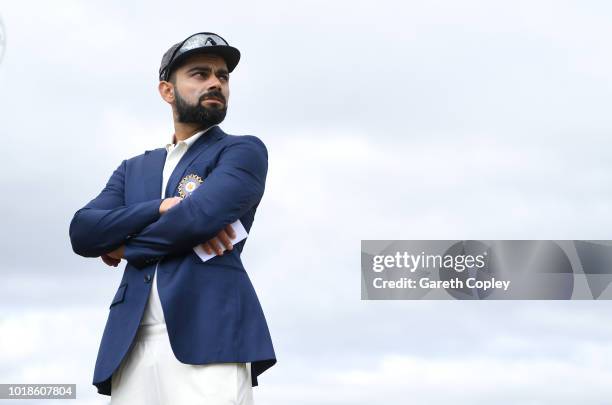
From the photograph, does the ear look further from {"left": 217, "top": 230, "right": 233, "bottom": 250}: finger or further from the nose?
{"left": 217, "top": 230, "right": 233, "bottom": 250}: finger

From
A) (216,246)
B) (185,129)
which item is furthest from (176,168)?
(216,246)

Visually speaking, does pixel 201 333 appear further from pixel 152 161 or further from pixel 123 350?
pixel 152 161

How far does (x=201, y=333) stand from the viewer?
484cm

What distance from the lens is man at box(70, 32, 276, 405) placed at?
4.85m

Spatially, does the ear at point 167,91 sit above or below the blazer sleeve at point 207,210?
above

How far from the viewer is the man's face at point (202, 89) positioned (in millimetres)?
5305

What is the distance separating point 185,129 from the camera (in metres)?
5.47

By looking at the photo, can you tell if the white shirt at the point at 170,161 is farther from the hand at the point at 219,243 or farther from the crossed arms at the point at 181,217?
the hand at the point at 219,243

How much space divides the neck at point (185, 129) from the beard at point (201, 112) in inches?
1.6

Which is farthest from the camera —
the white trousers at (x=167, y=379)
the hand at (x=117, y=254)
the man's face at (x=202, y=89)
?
the man's face at (x=202, y=89)

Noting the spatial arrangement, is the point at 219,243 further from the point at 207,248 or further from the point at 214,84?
the point at 214,84

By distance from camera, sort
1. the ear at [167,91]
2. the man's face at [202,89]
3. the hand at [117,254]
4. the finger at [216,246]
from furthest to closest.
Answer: the ear at [167,91], the man's face at [202,89], the hand at [117,254], the finger at [216,246]

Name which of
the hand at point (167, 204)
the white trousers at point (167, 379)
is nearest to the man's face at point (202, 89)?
the hand at point (167, 204)

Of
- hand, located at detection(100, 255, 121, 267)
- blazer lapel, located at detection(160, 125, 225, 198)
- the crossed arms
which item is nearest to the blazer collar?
blazer lapel, located at detection(160, 125, 225, 198)
